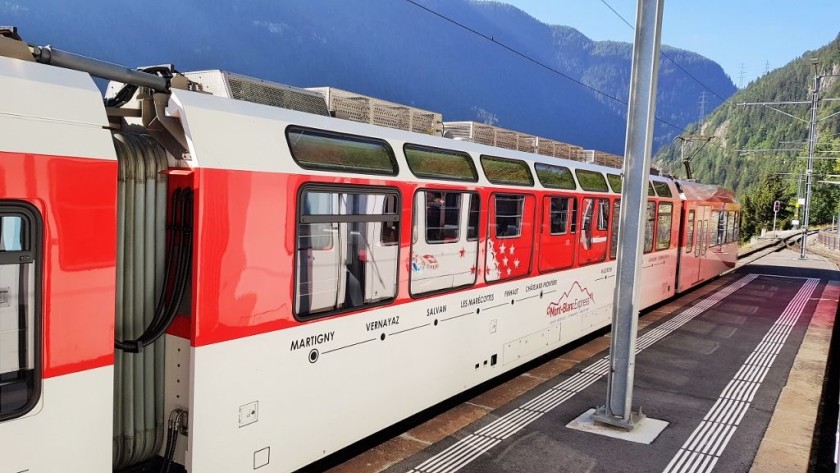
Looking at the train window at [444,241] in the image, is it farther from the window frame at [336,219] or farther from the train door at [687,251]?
the train door at [687,251]

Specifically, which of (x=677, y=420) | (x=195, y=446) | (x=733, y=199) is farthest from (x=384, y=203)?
(x=733, y=199)

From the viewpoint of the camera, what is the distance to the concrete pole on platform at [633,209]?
6.28 m

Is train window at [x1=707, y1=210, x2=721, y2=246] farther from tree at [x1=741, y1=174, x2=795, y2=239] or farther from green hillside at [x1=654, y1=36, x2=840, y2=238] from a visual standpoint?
green hillside at [x1=654, y1=36, x2=840, y2=238]

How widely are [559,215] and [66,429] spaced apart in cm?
684

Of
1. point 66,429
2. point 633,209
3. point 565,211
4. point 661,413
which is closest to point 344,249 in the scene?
point 66,429

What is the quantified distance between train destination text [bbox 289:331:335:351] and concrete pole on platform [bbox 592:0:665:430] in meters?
3.18

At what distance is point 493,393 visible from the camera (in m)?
7.58

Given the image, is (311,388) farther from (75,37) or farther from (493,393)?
(75,37)

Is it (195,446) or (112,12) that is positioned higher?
(112,12)

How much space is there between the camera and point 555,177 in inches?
343

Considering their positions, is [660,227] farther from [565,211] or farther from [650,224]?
[565,211]

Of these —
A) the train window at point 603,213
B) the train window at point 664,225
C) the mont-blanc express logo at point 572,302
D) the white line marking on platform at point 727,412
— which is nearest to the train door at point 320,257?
the white line marking on platform at point 727,412

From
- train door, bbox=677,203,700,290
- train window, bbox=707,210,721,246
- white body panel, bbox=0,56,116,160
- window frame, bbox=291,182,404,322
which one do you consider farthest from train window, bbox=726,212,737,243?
white body panel, bbox=0,56,116,160

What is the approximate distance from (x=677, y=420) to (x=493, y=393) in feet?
6.88
